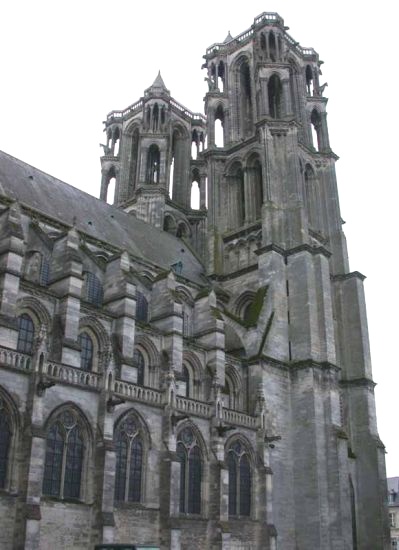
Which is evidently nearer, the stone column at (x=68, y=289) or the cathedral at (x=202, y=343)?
the cathedral at (x=202, y=343)

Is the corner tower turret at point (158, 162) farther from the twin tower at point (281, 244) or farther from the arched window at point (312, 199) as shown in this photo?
the arched window at point (312, 199)

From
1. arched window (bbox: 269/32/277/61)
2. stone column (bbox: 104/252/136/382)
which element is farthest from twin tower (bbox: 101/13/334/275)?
stone column (bbox: 104/252/136/382)

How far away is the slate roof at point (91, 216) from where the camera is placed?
35844 mm

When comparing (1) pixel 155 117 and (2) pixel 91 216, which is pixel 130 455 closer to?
(2) pixel 91 216

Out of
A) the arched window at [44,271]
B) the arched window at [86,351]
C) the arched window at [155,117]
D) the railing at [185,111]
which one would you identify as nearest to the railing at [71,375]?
the arched window at [86,351]

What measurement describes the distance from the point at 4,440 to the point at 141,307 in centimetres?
1356

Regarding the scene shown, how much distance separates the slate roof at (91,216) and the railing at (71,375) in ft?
35.0

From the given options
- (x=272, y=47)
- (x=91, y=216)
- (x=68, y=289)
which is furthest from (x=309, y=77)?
(x=68, y=289)

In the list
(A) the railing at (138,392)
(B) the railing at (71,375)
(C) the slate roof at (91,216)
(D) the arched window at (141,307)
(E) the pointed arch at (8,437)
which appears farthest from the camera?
(C) the slate roof at (91,216)

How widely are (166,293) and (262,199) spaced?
1529cm

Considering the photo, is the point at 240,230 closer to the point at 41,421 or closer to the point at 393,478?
the point at 41,421

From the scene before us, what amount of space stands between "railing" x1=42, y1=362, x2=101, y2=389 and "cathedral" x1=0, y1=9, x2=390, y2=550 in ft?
0.26

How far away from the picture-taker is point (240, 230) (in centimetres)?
4478

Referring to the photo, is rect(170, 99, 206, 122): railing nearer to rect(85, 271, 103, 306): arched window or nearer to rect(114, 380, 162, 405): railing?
rect(85, 271, 103, 306): arched window
